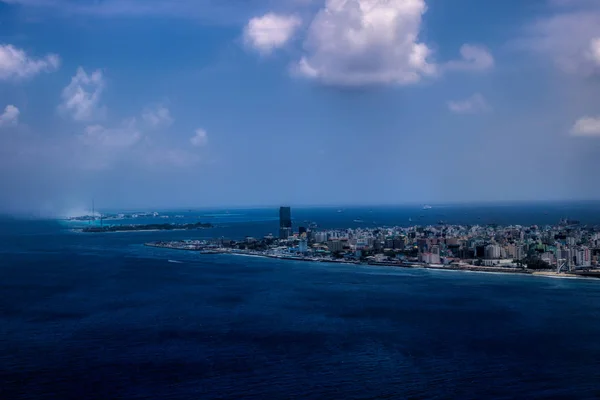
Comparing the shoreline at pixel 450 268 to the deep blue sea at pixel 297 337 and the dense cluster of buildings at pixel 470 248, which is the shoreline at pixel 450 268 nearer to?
the dense cluster of buildings at pixel 470 248

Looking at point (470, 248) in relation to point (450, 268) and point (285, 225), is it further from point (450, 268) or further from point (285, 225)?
point (285, 225)

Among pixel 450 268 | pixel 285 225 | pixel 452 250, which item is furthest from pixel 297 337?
pixel 285 225

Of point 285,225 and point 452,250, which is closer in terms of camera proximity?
point 452,250

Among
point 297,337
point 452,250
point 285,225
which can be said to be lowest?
point 297,337

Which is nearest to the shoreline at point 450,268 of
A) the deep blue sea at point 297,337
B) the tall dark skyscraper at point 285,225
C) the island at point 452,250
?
the island at point 452,250

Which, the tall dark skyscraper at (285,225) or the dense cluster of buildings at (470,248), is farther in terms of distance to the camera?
the tall dark skyscraper at (285,225)

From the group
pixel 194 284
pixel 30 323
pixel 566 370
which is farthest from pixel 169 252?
pixel 566 370

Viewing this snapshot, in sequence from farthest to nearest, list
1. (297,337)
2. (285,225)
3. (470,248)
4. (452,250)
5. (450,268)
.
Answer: (285,225) → (452,250) → (470,248) → (450,268) → (297,337)

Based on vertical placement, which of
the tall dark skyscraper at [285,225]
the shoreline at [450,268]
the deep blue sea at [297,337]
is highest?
the tall dark skyscraper at [285,225]

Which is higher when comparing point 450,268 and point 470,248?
point 470,248
